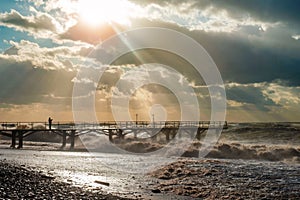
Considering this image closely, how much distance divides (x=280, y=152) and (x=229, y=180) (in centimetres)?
2559

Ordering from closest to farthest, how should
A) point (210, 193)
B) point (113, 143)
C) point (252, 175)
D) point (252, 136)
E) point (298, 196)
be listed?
point (298, 196) < point (210, 193) < point (252, 175) < point (113, 143) < point (252, 136)

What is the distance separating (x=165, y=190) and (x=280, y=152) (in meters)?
29.3

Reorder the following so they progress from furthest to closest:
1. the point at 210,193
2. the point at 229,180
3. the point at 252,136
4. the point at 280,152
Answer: the point at 252,136
the point at 280,152
the point at 229,180
the point at 210,193

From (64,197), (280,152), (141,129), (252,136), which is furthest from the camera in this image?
(252,136)

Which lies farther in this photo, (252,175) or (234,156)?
(234,156)

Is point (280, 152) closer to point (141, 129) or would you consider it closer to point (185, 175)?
point (185, 175)

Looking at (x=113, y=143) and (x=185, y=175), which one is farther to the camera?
→ (x=113, y=143)

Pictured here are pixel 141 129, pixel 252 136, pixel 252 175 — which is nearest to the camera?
pixel 252 175

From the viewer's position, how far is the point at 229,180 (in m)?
23.9

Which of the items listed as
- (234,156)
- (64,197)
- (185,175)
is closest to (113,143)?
(234,156)

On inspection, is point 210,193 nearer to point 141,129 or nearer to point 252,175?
point 252,175

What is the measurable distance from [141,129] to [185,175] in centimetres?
4540

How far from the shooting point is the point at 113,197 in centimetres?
1822

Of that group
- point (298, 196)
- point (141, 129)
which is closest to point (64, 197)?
point (298, 196)
